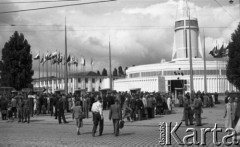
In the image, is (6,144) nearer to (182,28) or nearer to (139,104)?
(139,104)

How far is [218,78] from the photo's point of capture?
9181 centimetres

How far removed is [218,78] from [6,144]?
84.2 m

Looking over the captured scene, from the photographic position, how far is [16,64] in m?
55.0

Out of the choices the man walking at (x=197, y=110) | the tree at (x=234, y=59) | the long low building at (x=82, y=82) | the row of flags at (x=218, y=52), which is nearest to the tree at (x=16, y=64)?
the tree at (x=234, y=59)

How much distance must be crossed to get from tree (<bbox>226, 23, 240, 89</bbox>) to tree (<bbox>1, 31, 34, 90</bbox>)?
104 feet

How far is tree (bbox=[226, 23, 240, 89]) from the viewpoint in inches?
1994

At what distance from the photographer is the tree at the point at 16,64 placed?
5469 cm

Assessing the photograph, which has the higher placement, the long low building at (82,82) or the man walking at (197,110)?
the long low building at (82,82)

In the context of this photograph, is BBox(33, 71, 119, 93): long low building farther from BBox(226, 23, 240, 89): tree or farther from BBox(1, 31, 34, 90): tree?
BBox(226, 23, 240, 89): tree

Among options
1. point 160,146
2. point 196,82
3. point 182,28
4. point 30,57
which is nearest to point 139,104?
point 160,146

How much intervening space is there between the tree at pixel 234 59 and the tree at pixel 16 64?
31564mm

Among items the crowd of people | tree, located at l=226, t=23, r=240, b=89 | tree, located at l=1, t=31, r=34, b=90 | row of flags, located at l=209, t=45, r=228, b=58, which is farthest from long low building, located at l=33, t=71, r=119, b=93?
the crowd of people

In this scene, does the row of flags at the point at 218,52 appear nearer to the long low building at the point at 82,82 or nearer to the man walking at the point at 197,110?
the man walking at the point at 197,110

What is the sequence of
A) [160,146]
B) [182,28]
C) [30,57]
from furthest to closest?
1. [182,28]
2. [30,57]
3. [160,146]
